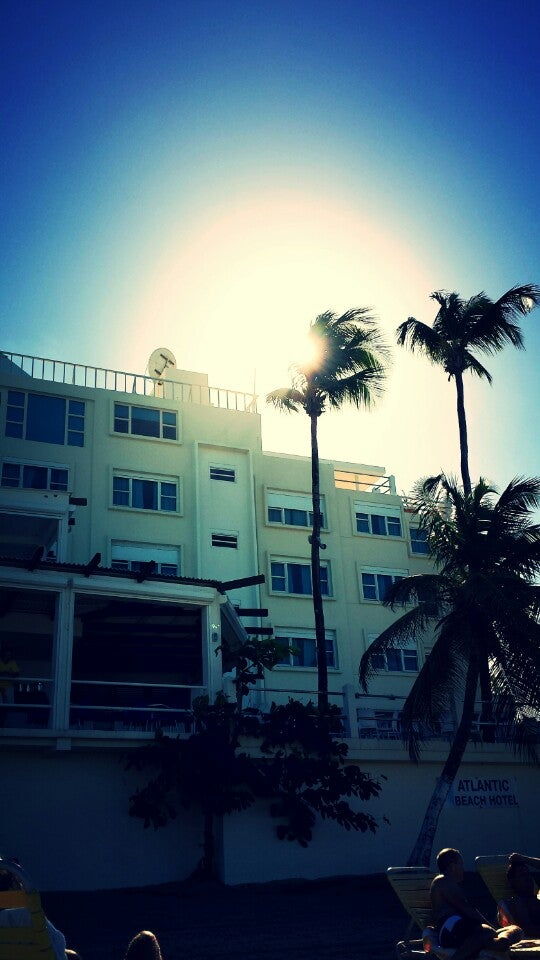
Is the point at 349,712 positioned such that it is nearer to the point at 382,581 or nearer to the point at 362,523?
the point at 382,581

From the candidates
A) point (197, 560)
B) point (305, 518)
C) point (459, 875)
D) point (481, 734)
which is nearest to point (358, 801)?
point (481, 734)

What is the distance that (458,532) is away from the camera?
20.9 metres

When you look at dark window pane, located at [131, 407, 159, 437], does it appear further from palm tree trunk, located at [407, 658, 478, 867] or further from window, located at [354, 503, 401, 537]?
palm tree trunk, located at [407, 658, 478, 867]

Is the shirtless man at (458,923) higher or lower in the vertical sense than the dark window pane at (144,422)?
lower

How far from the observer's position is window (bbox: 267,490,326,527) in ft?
109

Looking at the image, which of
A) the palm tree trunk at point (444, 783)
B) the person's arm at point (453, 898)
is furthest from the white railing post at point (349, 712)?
the person's arm at point (453, 898)

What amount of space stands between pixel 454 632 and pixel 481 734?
11.0 feet

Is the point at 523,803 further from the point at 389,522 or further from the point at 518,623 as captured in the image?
the point at 389,522

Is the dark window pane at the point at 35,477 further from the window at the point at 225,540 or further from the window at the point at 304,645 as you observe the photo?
the window at the point at 304,645

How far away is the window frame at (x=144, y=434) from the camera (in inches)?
1246

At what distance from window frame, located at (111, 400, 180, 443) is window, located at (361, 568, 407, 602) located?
353 inches

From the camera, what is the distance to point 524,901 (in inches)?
343

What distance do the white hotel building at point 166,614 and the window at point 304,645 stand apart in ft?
0.31

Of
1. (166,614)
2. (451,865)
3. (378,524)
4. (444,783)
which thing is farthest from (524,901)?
(378,524)
